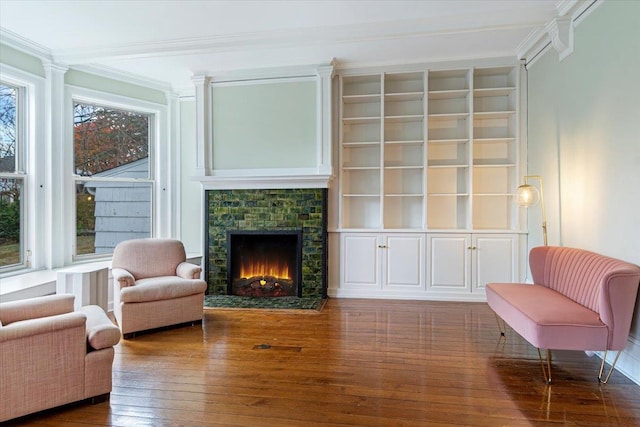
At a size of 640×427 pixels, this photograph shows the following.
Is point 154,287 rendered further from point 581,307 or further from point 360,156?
point 581,307

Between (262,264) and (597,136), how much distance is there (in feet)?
12.5

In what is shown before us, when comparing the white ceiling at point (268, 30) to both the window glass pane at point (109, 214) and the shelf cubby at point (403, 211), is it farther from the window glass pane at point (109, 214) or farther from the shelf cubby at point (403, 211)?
the shelf cubby at point (403, 211)

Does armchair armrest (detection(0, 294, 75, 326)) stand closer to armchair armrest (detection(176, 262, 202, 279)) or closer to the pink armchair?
the pink armchair

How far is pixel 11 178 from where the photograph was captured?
3943 mm

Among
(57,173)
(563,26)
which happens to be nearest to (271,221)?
(57,173)

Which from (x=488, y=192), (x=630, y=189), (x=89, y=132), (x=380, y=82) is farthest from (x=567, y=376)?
(x=89, y=132)

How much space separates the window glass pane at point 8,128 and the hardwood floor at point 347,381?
7.77 ft

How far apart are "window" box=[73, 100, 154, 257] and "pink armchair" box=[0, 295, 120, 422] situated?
2593mm

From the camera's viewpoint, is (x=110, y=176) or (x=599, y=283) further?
(x=110, y=176)

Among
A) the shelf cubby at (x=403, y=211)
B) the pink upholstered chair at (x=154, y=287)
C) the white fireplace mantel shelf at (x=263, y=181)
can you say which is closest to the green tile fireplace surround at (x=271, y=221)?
the white fireplace mantel shelf at (x=263, y=181)

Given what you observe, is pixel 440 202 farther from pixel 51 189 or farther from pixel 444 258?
pixel 51 189

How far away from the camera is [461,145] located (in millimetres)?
4781

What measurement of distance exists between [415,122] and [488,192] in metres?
1.27

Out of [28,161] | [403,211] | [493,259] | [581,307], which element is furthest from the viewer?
[403,211]
